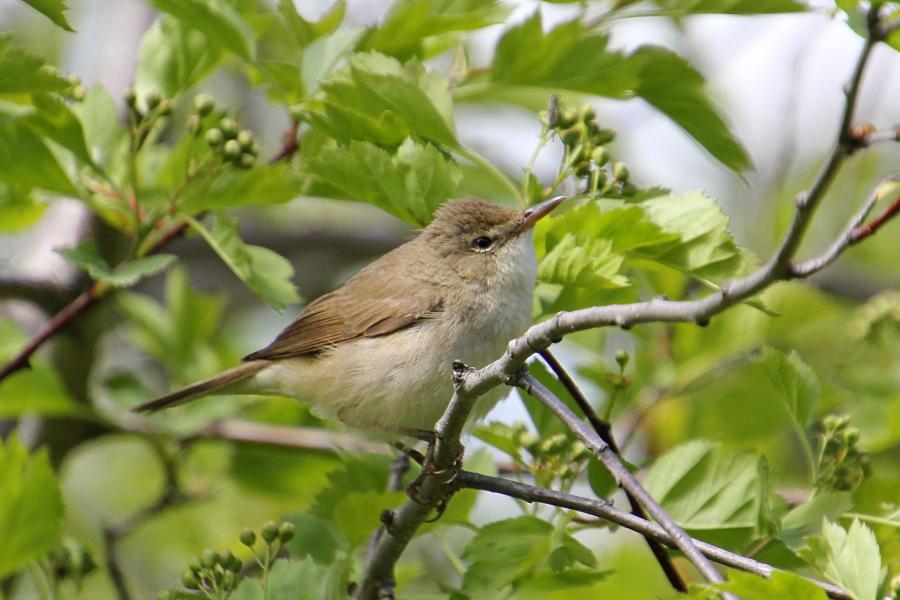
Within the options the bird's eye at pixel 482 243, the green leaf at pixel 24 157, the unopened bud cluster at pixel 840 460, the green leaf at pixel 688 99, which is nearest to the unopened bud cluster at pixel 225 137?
the green leaf at pixel 24 157

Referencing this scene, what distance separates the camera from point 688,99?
313 cm

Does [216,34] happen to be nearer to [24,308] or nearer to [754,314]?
[24,308]

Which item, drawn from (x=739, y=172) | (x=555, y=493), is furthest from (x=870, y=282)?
(x=555, y=493)

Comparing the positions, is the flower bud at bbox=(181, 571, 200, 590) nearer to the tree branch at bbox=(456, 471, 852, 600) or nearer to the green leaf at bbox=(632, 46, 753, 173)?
the tree branch at bbox=(456, 471, 852, 600)

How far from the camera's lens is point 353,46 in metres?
3.07

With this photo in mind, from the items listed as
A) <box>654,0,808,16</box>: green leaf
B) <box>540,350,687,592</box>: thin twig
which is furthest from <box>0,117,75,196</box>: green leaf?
<box>654,0,808,16</box>: green leaf

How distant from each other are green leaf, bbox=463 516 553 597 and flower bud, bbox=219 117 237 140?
1.35 metres

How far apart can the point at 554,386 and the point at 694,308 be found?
1.31 meters

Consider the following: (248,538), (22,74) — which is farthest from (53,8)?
(248,538)

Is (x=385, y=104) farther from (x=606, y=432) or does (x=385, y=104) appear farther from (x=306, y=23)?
(x=606, y=432)

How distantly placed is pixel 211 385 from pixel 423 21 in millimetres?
1694

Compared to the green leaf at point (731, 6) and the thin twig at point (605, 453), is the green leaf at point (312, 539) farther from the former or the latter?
the green leaf at point (731, 6)

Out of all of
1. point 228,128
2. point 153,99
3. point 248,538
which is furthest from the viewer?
point 153,99

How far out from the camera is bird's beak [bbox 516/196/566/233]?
305 cm
